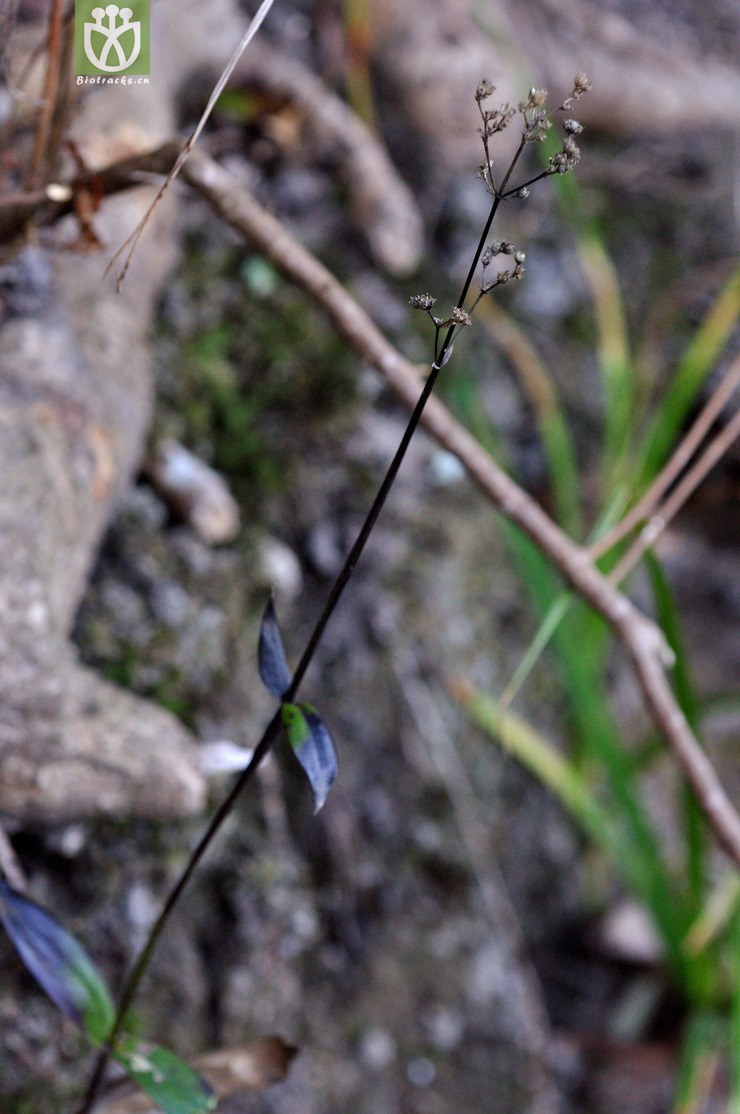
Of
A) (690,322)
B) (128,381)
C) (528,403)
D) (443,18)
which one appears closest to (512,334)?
(528,403)

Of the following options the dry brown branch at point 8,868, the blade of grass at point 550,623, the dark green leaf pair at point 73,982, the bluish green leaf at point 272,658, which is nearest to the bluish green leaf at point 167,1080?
the dark green leaf pair at point 73,982

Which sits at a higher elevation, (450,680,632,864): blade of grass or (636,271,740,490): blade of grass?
(636,271,740,490): blade of grass

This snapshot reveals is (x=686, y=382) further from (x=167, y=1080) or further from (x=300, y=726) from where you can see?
(x=167, y=1080)

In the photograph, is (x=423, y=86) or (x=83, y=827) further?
(x=423, y=86)

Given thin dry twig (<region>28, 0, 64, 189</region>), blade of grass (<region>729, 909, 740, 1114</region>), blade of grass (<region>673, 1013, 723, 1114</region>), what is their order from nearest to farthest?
thin dry twig (<region>28, 0, 64, 189</region>) → blade of grass (<region>729, 909, 740, 1114</region>) → blade of grass (<region>673, 1013, 723, 1114</region>)

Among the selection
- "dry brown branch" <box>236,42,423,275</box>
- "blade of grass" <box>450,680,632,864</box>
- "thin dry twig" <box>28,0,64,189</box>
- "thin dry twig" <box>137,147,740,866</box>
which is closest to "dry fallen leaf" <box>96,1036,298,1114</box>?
"thin dry twig" <box>137,147,740,866</box>

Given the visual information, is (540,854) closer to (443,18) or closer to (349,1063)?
(349,1063)

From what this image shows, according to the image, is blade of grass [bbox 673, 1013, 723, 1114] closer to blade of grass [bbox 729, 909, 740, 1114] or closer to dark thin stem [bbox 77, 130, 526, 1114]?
blade of grass [bbox 729, 909, 740, 1114]

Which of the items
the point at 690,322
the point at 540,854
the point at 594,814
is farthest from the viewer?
the point at 690,322
